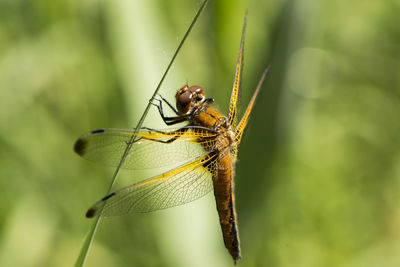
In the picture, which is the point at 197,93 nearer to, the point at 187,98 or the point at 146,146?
the point at 187,98

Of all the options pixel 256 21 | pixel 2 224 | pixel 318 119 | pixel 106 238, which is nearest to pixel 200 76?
pixel 256 21

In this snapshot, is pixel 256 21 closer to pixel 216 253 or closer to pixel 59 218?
pixel 216 253

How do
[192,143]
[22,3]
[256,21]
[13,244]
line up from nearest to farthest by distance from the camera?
[192,143] → [13,244] → [22,3] → [256,21]

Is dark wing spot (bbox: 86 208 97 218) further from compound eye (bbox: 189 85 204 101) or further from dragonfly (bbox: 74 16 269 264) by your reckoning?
compound eye (bbox: 189 85 204 101)

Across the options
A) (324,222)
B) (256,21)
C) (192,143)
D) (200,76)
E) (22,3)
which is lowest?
(324,222)

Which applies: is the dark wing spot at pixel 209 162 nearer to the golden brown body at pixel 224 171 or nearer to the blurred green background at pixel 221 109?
the golden brown body at pixel 224 171

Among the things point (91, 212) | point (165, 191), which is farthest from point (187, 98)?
point (91, 212)

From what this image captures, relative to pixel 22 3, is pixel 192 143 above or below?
below
